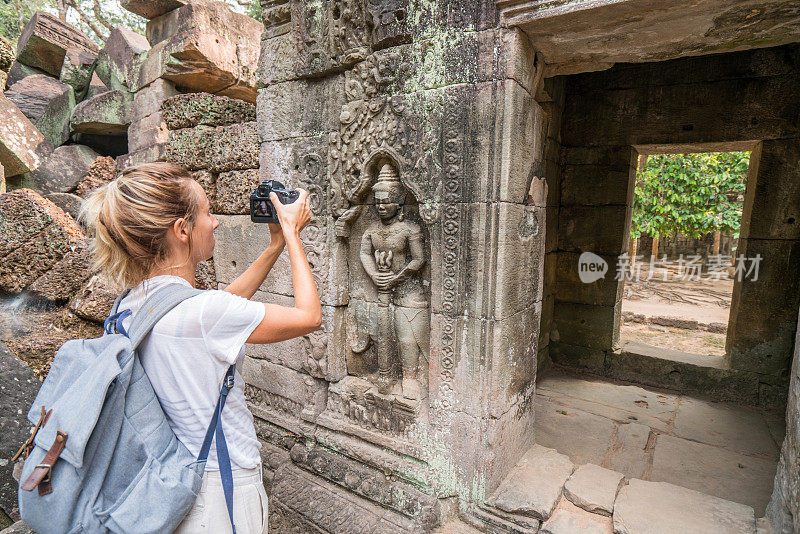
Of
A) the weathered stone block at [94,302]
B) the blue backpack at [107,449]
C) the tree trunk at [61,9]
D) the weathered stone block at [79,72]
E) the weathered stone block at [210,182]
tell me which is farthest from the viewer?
the tree trunk at [61,9]

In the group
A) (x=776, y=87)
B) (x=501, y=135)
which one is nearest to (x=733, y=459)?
(x=501, y=135)

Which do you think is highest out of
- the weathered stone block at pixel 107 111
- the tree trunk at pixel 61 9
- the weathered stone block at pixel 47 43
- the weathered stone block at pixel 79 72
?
the tree trunk at pixel 61 9

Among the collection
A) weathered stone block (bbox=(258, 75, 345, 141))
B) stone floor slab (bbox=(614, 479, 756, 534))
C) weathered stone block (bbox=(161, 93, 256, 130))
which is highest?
weathered stone block (bbox=(161, 93, 256, 130))

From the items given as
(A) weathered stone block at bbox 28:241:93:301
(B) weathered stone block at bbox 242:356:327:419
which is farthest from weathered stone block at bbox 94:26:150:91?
(B) weathered stone block at bbox 242:356:327:419

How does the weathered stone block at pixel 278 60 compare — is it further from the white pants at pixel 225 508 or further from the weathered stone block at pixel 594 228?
the weathered stone block at pixel 594 228

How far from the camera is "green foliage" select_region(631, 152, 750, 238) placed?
335 inches

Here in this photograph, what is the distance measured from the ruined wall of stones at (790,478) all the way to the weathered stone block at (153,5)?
239 inches

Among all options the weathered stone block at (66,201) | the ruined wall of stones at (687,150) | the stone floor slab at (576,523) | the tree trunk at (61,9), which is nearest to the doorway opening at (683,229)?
the ruined wall of stones at (687,150)

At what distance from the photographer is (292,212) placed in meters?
1.52

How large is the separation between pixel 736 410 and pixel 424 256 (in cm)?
353

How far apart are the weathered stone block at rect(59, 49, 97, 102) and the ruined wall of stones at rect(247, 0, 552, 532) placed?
5762 mm

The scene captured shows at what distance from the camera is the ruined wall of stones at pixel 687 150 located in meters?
3.79

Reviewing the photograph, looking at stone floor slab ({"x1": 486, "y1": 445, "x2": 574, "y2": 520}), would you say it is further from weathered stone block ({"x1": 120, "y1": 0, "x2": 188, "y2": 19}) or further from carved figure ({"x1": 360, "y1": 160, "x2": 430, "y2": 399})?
weathered stone block ({"x1": 120, "y1": 0, "x2": 188, "y2": 19})

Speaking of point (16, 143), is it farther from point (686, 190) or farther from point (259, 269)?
point (686, 190)
